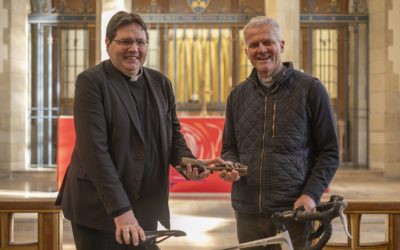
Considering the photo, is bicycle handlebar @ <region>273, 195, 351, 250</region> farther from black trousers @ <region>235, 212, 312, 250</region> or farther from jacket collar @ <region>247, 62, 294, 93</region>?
jacket collar @ <region>247, 62, 294, 93</region>

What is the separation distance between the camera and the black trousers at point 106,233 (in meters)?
2.22

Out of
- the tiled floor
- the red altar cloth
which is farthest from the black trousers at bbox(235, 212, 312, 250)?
the red altar cloth

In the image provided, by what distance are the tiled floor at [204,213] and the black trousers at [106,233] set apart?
1932mm

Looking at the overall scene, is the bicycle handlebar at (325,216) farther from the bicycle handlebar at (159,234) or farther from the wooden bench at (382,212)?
the wooden bench at (382,212)

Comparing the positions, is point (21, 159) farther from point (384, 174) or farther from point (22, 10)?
point (384, 174)

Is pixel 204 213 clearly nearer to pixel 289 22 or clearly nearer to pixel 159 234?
pixel 289 22

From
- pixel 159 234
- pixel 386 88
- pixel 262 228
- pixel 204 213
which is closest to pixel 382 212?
pixel 262 228

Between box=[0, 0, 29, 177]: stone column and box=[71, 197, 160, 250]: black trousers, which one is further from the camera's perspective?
box=[0, 0, 29, 177]: stone column

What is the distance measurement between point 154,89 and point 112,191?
428mm

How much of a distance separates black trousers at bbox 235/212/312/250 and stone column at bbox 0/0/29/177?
732 cm

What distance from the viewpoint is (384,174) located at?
912 centimetres

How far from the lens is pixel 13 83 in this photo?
930cm

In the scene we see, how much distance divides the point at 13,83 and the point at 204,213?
434cm

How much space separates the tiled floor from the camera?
519 centimetres
